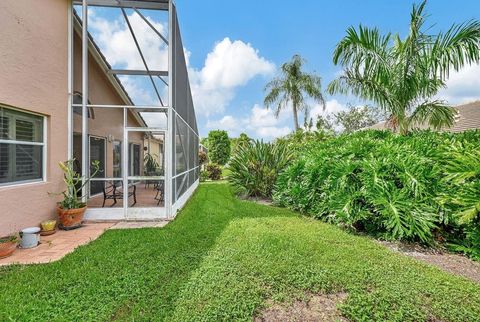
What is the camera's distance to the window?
4.58 meters

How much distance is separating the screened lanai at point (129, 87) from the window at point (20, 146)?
84 centimetres

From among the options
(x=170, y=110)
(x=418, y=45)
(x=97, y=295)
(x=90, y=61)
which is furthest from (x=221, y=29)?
(x=97, y=295)

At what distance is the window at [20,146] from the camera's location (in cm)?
458

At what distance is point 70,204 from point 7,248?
1.72 metres

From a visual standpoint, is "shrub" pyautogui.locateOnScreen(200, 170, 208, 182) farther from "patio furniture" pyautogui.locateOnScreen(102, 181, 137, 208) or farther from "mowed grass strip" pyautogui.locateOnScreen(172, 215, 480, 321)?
"mowed grass strip" pyautogui.locateOnScreen(172, 215, 480, 321)

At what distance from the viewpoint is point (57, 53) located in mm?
5824

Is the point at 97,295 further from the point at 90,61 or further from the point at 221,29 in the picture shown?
the point at 221,29

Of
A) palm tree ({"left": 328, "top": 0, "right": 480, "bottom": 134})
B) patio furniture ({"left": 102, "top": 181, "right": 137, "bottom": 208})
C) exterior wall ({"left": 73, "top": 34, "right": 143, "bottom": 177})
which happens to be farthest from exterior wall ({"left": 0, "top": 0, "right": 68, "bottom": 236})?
palm tree ({"left": 328, "top": 0, "right": 480, "bottom": 134})

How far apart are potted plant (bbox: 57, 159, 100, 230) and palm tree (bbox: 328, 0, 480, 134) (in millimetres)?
8034

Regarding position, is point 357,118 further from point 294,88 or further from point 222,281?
point 222,281

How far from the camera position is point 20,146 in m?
4.96

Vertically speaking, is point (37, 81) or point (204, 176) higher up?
point (37, 81)

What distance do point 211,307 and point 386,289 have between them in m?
2.26

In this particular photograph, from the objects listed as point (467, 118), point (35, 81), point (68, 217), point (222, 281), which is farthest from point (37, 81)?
point (467, 118)
